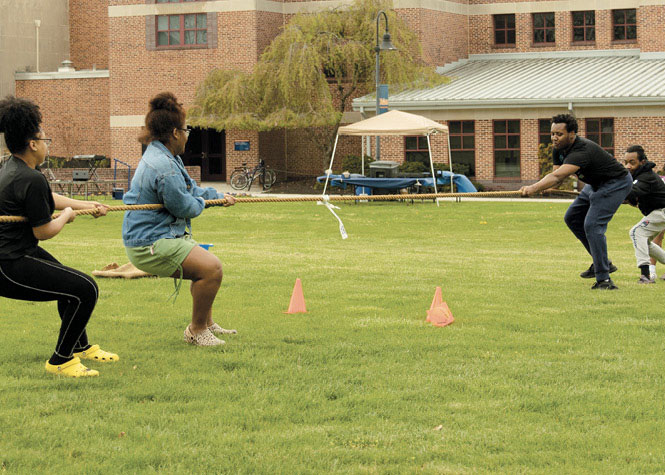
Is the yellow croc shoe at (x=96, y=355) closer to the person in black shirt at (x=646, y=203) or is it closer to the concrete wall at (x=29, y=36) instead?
the person in black shirt at (x=646, y=203)

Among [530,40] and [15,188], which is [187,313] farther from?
[530,40]

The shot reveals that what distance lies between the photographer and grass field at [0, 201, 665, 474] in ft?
16.9

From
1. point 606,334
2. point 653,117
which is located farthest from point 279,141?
point 606,334

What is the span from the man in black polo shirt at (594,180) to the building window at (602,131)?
2656cm

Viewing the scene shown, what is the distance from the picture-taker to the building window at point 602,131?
36.7 m

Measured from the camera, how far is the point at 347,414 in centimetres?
588

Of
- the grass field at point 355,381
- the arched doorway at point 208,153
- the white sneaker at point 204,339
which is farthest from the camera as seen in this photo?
the arched doorway at point 208,153

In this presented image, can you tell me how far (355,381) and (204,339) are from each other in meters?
1.64

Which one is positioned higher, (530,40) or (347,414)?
(530,40)

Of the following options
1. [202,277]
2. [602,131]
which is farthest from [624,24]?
[202,277]

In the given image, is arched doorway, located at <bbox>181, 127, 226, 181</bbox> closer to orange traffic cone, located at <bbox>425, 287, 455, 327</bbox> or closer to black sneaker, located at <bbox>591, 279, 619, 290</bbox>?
black sneaker, located at <bbox>591, 279, 619, 290</bbox>

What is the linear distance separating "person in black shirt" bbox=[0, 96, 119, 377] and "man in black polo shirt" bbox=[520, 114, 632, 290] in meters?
5.43

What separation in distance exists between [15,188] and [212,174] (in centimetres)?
4161

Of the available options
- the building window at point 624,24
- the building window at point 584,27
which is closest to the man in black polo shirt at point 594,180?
the building window at point 624,24
